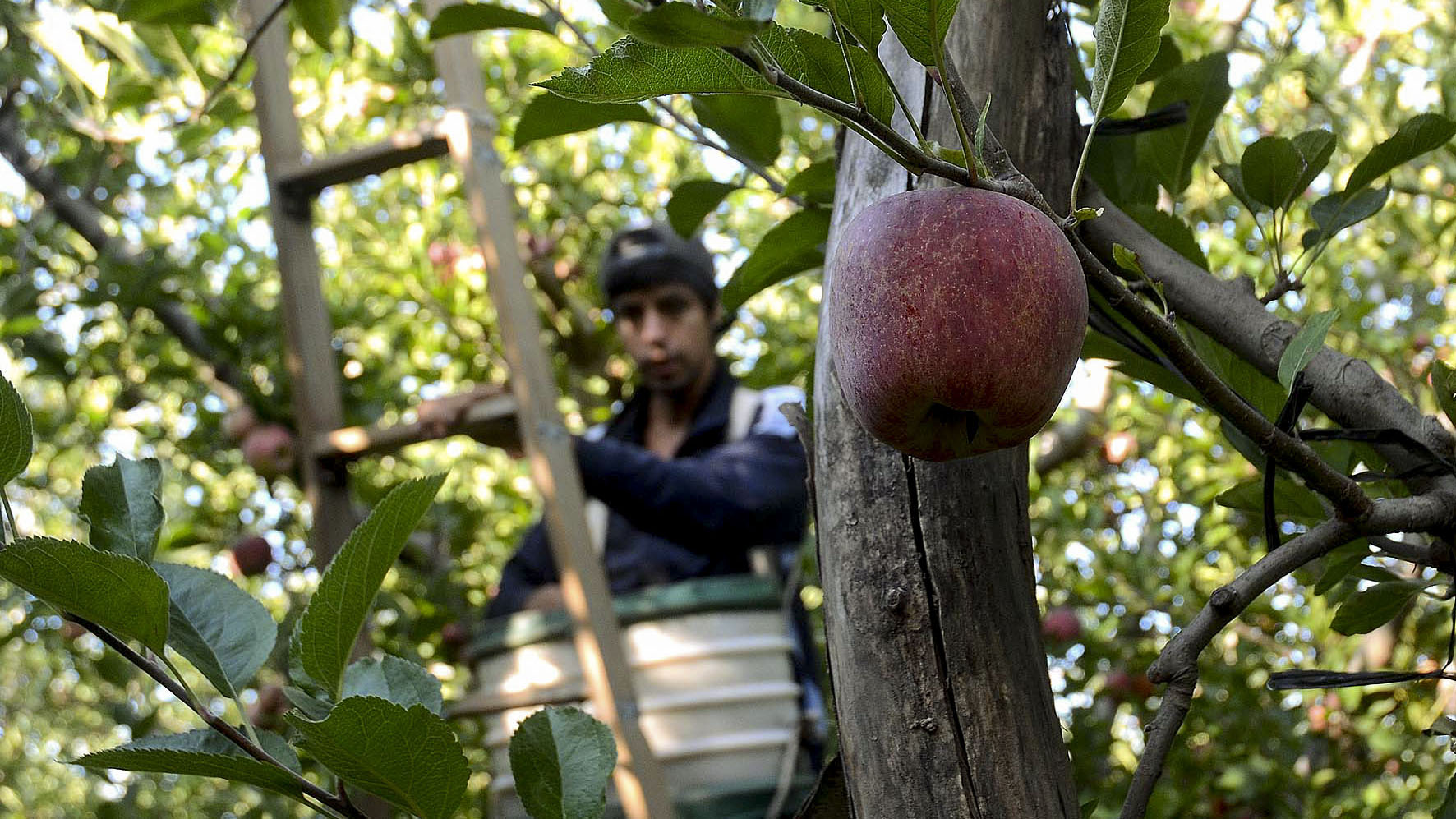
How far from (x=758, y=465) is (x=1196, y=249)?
1.25m

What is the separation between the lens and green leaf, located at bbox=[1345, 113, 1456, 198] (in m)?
0.65

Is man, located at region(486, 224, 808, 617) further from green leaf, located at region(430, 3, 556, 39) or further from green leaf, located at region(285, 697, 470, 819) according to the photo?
green leaf, located at region(285, 697, 470, 819)

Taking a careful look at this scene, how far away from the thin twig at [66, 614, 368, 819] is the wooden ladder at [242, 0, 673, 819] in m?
0.90

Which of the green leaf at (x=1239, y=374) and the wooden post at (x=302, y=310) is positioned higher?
the wooden post at (x=302, y=310)

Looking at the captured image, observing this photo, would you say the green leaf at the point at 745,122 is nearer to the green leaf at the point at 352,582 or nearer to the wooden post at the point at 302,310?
the green leaf at the point at 352,582

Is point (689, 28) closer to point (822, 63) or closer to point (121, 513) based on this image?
point (822, 63)

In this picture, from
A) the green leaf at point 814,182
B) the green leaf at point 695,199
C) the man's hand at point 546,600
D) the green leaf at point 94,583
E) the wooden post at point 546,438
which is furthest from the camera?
the man's hand at point 546,600

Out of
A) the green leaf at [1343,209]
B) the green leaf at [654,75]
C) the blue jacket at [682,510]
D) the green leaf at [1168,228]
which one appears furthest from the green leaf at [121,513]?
the blue jacket at [682,510]

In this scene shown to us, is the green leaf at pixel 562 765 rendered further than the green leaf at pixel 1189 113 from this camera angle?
No

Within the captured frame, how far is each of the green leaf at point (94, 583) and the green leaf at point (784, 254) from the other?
37 centimetres

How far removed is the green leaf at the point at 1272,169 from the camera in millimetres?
675

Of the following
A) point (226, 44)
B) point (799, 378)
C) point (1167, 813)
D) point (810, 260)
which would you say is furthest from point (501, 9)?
point (226, 44)

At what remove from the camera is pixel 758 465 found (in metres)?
1.91

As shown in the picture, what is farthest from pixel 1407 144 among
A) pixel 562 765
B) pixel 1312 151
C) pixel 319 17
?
pixel 319 17
